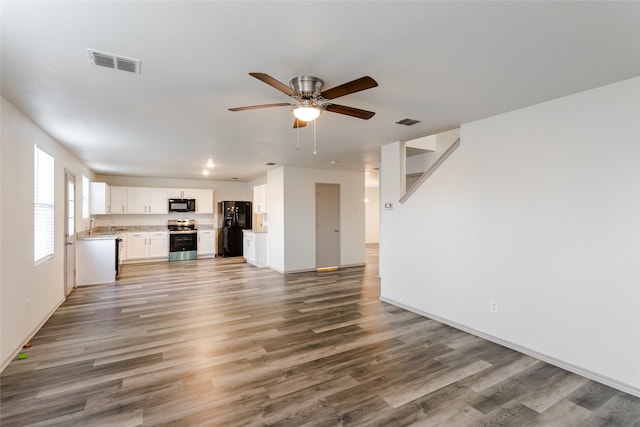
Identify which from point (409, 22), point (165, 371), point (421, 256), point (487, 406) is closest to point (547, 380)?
point (487, 406)

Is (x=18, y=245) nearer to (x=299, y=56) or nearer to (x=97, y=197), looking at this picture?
(x=299, y=56)

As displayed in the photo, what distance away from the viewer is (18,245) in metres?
3.09

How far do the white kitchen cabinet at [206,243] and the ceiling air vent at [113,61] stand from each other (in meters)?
7.67

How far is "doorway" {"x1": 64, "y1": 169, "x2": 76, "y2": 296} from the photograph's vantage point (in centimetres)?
505

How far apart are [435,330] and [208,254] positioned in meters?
7.60

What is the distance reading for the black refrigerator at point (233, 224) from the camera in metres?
9.43

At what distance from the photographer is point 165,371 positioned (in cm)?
276

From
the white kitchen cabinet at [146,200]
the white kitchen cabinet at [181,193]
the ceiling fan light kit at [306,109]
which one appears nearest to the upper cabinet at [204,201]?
the white kitchen cabinet at [181,193]

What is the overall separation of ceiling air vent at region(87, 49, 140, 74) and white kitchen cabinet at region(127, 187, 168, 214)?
7455 millimetres

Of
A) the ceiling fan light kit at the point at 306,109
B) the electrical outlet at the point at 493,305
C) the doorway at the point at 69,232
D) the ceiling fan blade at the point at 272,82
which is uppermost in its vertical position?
the ceiling fan blade at the point at 272,82

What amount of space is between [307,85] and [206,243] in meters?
8.12

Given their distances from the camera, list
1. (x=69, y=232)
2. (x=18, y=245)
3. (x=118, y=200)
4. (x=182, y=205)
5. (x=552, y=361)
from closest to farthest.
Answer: (x=552, y=361) < (x=18, y=245) < (x=69, y=232) < (x=118, y=200) < (x=182, y=205)

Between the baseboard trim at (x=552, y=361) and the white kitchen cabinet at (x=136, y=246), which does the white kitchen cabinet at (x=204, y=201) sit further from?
the baseboard trim at (x=552, y=361)

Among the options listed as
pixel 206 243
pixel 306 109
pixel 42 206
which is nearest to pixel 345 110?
pixel 306 109
